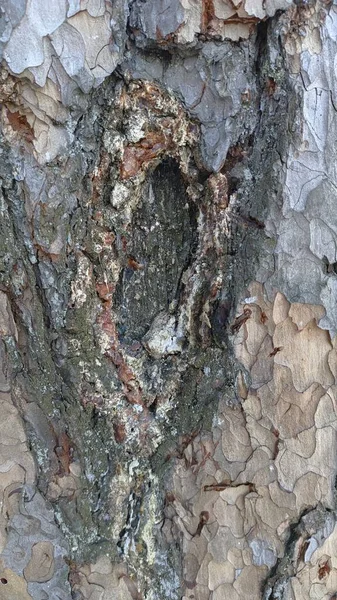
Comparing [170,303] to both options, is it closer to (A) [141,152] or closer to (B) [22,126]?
(A) [141,152]

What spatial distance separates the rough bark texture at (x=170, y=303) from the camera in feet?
3.09

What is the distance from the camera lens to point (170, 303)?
1056mm

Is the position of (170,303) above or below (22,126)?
below

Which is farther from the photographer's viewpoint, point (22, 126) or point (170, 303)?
point (170, 303)

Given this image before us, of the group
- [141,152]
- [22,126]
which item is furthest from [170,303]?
[22,126]

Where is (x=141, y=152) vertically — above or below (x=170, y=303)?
above

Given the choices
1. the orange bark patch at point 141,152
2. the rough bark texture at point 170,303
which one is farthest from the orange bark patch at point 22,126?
the orange bark patch at point 141,152

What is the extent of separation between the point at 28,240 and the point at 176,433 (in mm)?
373

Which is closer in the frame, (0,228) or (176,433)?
(0,228)

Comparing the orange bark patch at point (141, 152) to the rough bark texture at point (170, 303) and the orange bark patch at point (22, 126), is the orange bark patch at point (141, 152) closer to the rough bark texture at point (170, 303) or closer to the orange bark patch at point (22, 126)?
the rough bark texture at point (170, 303)

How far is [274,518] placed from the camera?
3.32ft

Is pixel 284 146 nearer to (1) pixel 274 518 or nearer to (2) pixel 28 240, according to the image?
(2) pixel 28 240

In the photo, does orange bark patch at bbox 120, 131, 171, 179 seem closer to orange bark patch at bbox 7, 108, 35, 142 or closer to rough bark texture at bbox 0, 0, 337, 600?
rough bark texture at bbox 0, 0, 337, 600

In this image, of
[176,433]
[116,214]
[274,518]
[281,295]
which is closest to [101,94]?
[116,214]
